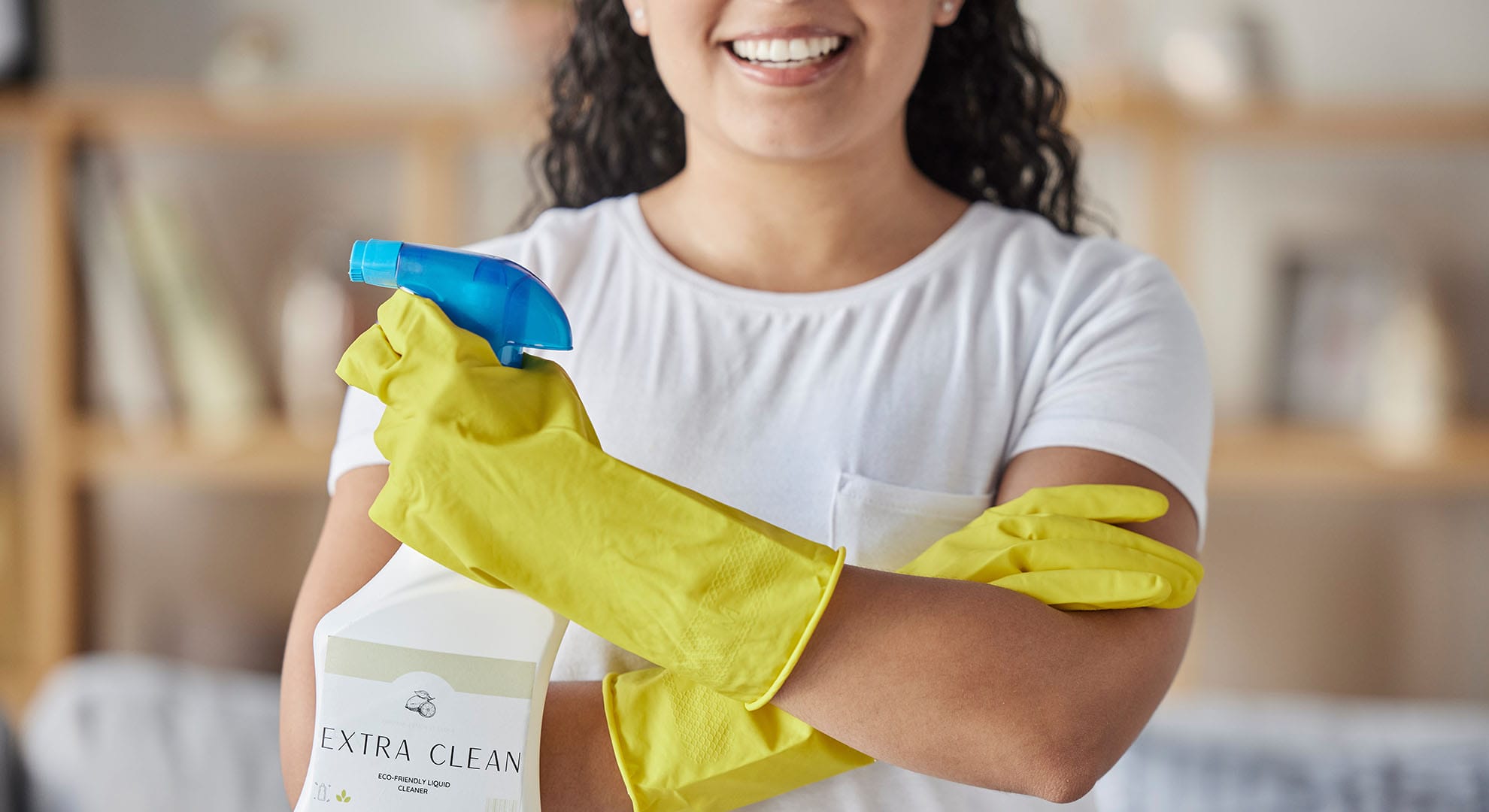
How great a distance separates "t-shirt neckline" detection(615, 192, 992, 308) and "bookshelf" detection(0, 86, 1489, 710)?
126 cm

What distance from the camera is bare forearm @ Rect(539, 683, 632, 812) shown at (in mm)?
672

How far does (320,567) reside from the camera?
0.74m

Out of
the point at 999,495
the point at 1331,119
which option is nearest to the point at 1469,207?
the point at 1331,119

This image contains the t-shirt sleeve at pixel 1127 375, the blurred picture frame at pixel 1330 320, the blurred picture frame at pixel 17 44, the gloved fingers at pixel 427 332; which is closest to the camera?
the gloved fingers at pixel 427 332

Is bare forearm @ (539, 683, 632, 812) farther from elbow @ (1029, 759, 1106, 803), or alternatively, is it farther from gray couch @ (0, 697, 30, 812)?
gray couch @ (0, 697, 30, 812)

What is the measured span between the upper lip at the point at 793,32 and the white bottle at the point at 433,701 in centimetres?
34

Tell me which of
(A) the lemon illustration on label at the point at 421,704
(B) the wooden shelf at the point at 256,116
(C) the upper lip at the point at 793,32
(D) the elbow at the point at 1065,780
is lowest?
(D) the elbow at the point at 1065,780

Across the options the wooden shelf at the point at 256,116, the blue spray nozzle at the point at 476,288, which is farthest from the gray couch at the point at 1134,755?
the blue spray nozzle at the point at 476,288

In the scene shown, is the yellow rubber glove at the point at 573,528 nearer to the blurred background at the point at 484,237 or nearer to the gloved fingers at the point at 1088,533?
the gloved fingers at the point at 1088,533

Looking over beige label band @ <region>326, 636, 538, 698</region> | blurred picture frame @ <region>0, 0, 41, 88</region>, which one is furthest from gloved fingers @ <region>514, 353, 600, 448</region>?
blurred picture frame @ <region>0, 0, 41, 88</region>

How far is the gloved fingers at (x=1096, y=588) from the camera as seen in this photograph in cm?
65

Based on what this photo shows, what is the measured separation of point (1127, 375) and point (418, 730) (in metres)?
0.42

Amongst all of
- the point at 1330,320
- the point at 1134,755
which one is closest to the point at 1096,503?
the point at 1134,755

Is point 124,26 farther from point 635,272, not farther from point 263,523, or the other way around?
point 635,272
